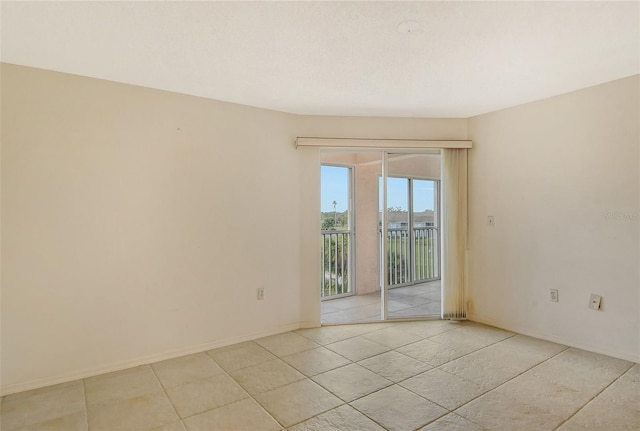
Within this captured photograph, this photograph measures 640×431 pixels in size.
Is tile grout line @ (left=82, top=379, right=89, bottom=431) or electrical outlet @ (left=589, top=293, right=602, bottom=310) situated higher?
electrical outlet @ (left=589, top=293, right=602, bottom=310)

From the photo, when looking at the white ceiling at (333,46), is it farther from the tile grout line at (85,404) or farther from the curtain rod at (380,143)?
the tile grout line at (85,404)

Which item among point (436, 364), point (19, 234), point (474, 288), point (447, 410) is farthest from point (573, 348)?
point (19, 234)

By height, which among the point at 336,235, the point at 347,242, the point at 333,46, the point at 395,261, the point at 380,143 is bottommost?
the point at 395,261

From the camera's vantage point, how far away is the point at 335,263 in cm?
513

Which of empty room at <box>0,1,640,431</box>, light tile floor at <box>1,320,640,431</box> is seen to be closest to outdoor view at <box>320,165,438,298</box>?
empty room at <box>0,1,640,431</box>

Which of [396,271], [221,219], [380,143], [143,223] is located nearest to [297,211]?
[221,219]

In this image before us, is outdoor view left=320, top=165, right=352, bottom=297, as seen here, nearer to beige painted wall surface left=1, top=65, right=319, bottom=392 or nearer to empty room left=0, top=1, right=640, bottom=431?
empty room left=0, top=1, right=640, bottom=431

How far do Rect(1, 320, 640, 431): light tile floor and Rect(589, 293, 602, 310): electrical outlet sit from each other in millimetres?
394

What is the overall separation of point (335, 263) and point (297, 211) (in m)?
1.72

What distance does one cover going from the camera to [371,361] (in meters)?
2.82

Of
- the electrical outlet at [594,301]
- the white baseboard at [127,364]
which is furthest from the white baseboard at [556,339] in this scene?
the white baseboard at [127,364]

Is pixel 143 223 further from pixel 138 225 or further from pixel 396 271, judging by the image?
pixel 396 271

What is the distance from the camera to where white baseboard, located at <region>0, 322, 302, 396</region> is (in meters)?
2.38

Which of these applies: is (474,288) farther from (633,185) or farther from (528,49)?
(528,49)
